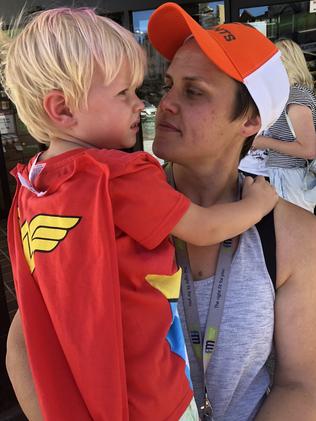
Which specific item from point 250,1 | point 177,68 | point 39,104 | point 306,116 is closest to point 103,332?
point 39,104

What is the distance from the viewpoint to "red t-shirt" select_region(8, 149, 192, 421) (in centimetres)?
104

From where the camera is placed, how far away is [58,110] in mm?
1255

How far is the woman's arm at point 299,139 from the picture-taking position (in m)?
3.26

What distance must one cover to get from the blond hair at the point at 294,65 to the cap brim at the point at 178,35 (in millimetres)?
1948

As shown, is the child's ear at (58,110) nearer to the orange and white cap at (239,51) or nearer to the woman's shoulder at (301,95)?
the orange and white cap at (239,51)

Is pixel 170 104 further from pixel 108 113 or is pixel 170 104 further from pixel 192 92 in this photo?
pixel 108 113

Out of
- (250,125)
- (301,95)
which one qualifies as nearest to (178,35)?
(250,125)

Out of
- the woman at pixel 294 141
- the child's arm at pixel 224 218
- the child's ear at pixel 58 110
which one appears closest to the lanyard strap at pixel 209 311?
the child's arm at pixel 224 218

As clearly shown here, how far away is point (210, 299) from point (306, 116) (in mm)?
2292

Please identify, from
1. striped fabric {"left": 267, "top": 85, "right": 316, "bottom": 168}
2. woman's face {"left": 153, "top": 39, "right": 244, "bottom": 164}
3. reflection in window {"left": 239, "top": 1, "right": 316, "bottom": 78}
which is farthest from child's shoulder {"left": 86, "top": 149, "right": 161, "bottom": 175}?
reflection in window {"left": 239, "top": 1, "right": 316, "bottom": 78}

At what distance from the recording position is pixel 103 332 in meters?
1.03

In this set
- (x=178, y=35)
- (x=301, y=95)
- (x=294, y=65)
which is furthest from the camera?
(x=294, y=65)

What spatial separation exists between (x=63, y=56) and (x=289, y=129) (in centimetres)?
247

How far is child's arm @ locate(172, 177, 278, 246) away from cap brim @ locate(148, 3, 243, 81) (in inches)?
14.5
